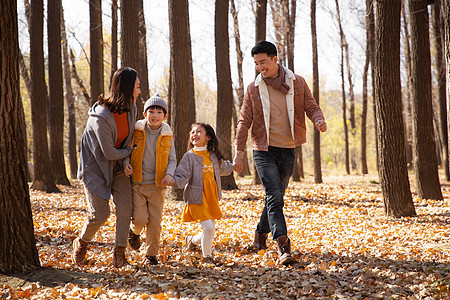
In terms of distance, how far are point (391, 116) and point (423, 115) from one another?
116 inches

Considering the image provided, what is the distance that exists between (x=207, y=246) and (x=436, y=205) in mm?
6558

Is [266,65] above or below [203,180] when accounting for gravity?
above

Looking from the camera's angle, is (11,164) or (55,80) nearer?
(11,164)

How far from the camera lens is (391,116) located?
25.0 ft

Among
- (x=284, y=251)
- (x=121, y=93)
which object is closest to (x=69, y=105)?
(x=121, y=93)

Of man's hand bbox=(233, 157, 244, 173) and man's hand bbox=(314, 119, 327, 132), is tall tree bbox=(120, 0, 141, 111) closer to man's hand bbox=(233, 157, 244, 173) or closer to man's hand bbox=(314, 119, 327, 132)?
man's hand bbox=(233, 157, 244, 173)

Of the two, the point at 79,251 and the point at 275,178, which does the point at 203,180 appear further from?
the point at 79,251

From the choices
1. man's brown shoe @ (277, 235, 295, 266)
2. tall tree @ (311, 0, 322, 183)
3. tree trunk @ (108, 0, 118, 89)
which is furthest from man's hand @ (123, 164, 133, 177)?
tall tree @ (311, 0, 322, 183)

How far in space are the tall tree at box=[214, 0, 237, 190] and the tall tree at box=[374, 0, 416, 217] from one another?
5343mm

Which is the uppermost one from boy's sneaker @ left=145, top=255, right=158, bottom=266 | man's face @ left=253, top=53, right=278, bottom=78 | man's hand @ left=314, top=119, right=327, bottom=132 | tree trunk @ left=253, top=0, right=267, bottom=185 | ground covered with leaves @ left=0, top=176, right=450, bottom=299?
tree trunk @ left=253, top=0, right=267, bottom=185

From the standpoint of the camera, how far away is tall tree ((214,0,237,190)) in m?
12.3

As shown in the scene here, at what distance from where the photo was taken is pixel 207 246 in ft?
15.4

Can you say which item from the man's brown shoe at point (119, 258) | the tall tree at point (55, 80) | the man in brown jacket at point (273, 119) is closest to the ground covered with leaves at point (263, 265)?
the man's brown shoe at point (119, 258)

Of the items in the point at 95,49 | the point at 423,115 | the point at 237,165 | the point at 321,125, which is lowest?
the point at 237,165
